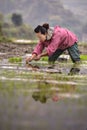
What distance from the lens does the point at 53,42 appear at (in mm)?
11641

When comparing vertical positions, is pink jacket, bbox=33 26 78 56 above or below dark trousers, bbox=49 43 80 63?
above

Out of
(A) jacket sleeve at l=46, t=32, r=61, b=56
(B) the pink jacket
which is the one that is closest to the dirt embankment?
(B) the pink jacket

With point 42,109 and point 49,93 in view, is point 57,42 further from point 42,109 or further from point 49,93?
point 42,109

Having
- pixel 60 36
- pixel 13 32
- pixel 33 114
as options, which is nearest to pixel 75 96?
pixel 33 114

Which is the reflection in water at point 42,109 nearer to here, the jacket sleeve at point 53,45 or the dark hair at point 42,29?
the dark hair at point 42,29

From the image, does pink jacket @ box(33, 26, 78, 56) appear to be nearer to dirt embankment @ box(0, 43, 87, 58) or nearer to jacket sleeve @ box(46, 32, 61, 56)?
jacket sleeve @ box(46, 32, 61, 56)

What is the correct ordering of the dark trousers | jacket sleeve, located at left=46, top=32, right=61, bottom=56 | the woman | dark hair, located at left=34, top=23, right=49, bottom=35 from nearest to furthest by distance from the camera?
dark hair, located at left=34, top=23, right=49, bottom=35 → the woman → jacket sleeve, located at left=46, top=32, right=61, bottom=56 → the dark trousers

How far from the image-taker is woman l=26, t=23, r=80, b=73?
37.2 feet

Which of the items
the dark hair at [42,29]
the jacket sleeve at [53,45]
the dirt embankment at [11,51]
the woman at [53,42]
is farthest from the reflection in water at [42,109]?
the dirt embankment at [11,51]

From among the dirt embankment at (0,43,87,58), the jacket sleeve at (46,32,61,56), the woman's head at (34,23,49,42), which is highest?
the woman's head at (34,23,49,42)

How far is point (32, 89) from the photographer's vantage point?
19.0ft

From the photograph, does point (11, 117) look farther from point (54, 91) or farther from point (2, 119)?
point (54, 91)

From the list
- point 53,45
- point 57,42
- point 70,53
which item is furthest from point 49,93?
point 70,53

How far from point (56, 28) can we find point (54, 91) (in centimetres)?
675
